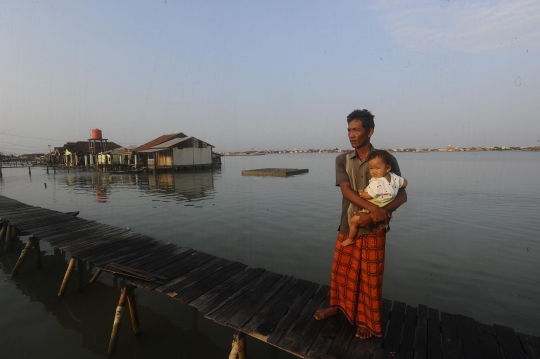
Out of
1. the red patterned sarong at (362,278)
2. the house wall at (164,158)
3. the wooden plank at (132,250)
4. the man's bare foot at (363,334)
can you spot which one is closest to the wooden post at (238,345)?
the red patterned sarong at (362,278)

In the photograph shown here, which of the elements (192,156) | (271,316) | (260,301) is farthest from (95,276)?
(192,156)

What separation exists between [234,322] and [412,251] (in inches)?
254

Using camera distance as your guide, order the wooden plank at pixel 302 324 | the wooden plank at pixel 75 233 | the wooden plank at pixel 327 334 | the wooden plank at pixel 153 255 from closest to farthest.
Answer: the wooden plank at pixel 327 334, the wooden plank at pixel 302 324, the wooden plank at pixel 153 255, the wooden plank at pixel 75 233

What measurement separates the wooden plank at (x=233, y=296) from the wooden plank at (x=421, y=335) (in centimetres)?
220

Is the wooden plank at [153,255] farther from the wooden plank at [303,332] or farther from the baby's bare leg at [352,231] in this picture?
the baby's bare leg at [352,231]

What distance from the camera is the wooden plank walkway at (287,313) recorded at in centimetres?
280

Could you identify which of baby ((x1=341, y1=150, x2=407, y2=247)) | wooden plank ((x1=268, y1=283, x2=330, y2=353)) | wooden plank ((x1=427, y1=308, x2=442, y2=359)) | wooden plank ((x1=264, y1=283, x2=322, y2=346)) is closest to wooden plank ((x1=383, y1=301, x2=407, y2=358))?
wooden plank ((x1=427, y1=308, x2=442, y2=359))

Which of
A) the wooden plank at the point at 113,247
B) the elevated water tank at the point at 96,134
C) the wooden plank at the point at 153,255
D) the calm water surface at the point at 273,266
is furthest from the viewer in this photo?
the elevated water tank at the point at 96,134

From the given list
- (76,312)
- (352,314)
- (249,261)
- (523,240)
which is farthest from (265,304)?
(523,240)

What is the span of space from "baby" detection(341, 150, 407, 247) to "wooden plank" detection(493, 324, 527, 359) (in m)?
2.01

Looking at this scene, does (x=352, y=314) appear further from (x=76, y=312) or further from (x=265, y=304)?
(x=76, y=312)

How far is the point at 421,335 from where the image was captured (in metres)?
3.03

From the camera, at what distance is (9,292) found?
5809 millimetres

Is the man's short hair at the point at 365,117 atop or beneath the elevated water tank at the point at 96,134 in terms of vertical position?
beneath
